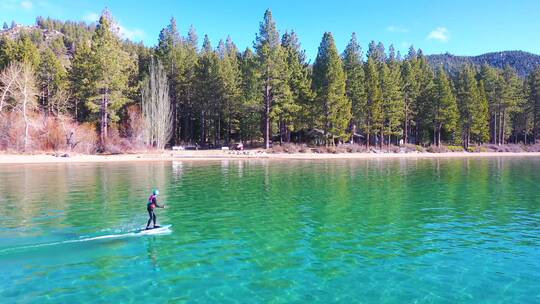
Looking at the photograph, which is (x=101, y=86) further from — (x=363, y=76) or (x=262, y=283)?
(x=262, y=283)

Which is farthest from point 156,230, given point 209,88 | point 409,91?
point 409,91

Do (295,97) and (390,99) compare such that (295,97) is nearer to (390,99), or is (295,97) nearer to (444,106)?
(390,99)

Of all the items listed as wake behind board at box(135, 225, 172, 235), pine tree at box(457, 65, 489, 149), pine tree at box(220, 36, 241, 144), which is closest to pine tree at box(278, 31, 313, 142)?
pine tree at box(220, 36, 241, 144)

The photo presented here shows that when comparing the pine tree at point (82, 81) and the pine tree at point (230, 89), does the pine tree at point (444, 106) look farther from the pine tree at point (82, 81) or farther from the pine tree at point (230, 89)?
the pine tree at point (82, 81)

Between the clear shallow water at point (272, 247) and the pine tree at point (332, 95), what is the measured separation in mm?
43774

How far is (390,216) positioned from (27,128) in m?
50.4

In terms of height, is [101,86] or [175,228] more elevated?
[101,86]

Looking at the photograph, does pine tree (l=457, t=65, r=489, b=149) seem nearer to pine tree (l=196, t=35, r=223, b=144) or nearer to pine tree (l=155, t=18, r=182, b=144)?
pine tree (l=196, t=35, r=223, b=144)

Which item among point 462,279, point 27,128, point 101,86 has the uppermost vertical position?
point 101,86

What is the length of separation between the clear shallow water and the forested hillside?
36254 millimetres

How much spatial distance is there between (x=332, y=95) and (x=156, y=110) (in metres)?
28.4

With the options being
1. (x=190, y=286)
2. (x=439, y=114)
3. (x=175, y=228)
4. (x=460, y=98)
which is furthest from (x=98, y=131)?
(x=460, y=98)

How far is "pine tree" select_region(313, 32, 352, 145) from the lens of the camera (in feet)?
223

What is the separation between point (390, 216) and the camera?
18.4 meters
